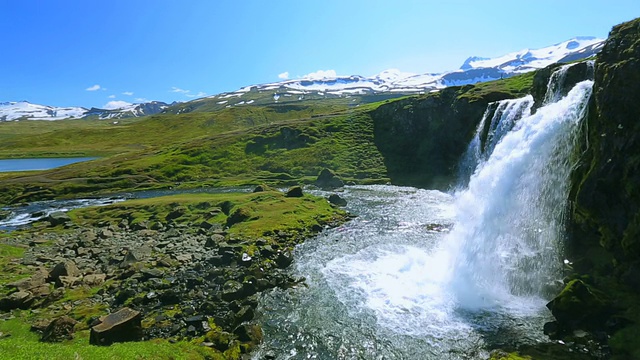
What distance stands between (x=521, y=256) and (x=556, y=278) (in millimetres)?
3629

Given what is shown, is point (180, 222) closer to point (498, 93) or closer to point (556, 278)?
point (556, 278)

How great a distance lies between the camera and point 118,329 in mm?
23875

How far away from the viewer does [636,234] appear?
27.4 metres

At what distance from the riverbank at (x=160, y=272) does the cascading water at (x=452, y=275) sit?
334cm

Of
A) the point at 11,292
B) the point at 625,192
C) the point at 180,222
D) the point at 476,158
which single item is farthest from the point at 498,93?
the point at 11,292

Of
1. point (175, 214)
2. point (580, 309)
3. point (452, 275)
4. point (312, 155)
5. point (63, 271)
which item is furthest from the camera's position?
point (312, 155)

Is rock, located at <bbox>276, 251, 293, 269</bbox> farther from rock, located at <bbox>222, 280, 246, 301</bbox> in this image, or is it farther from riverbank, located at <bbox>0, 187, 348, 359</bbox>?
rock, located at <bbox>222, 280, 246, 301</bbox>

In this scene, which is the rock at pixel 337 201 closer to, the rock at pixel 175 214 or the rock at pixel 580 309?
the rock at pixel 175 214

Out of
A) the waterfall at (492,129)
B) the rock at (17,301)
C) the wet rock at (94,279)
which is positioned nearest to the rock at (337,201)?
the waterfall at (492,129)

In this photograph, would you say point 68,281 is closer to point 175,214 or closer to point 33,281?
point 33,281

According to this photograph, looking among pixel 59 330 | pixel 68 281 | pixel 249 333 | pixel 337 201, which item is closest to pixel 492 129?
pixel 337 201

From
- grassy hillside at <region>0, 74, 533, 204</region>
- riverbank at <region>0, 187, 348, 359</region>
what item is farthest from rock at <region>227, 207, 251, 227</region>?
grassy hillside at <region>0, 74, 533, 204</region>

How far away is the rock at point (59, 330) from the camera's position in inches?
982

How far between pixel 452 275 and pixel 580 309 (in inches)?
449
